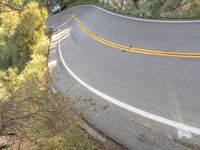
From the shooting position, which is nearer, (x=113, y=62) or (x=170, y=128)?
(x=170, y=128)

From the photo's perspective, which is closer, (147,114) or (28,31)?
(147,114)

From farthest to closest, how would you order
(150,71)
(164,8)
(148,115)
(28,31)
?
(28,31), (164,8), (150,71), (148,115)

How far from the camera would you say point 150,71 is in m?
11.8

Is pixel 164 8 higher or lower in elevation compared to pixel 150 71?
lower

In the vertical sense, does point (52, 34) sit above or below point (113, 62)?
below

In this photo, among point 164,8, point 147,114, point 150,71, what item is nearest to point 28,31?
point 164,8

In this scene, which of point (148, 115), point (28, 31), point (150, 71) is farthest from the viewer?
point (28, 31)

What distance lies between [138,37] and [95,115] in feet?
23.0

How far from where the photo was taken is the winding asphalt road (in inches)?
345

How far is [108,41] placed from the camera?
1980cm

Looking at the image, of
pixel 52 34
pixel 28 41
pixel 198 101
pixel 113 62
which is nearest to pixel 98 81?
pixel 113 62

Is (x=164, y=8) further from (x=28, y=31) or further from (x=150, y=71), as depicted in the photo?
(x=28, y=31)

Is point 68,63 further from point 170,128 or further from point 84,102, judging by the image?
point 170,128

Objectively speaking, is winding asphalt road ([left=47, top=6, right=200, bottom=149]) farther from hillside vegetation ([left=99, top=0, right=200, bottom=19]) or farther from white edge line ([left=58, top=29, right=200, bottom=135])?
hillside vegetation ([left=99, top=0, right=200, bottom=19])
